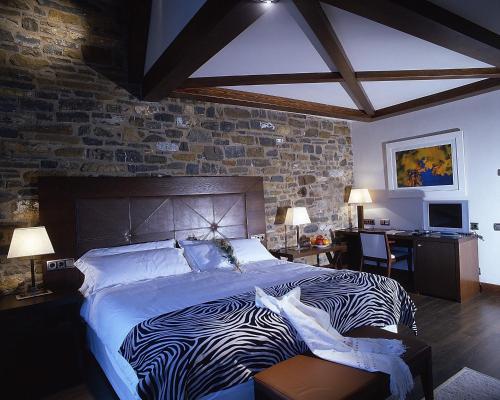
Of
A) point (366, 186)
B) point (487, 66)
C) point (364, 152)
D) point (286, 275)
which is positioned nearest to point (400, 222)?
point (366, 186)

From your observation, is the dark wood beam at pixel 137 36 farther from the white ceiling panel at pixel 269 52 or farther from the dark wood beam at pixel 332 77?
the white ceiling panel at pixel 269 52

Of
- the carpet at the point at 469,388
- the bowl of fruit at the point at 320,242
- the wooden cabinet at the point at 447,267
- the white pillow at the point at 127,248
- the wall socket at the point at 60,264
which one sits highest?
the white pillow at the point at 127,248

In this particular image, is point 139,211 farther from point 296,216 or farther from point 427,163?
point 427,163

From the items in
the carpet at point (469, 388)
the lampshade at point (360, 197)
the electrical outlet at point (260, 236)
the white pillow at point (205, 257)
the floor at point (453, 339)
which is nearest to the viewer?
the carpet at point (469, 388)

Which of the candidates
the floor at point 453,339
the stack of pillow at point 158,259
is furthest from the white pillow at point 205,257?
the floor at point 453,339

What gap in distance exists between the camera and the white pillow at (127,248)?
319 cm

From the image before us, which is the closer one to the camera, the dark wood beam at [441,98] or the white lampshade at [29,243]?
the white lampshade at [29,243]

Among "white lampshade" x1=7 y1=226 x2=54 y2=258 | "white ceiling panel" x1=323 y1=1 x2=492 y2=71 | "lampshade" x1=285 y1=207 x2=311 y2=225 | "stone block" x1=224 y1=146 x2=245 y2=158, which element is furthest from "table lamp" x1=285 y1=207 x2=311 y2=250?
"white lampshade" x1=7 y1=226 x2=54 y2=258

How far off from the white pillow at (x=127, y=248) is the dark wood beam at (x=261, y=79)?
1742 millimetres

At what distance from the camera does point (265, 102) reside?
4.21 m

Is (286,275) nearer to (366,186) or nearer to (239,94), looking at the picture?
(239,94)

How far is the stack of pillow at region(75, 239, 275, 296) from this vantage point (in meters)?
2.93

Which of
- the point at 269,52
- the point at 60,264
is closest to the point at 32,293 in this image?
the point at 60,264

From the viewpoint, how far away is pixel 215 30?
2.21 meters
